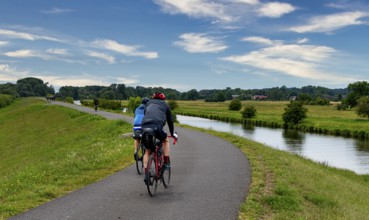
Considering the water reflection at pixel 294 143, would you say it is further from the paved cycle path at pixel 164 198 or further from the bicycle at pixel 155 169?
the bicycle at pixel 155 169

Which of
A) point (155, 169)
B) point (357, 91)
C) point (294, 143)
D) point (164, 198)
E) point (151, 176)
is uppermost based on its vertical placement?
point (357, 91)

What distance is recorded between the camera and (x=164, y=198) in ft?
Answer: 29.8

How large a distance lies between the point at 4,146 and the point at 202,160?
1133 inches

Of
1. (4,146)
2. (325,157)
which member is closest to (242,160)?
(325,157)

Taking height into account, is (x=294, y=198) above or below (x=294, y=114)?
above

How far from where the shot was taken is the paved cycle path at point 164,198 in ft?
25.4

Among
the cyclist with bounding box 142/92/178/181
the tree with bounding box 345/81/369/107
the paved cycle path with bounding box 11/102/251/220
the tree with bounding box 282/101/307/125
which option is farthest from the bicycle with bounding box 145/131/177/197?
the tree with bounding box 345/81/369/107

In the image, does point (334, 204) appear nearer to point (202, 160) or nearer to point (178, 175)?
point (178, 175)

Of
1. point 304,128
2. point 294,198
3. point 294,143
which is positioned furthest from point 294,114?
point 294,198

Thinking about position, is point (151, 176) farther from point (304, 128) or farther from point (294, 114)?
point (294, 114)

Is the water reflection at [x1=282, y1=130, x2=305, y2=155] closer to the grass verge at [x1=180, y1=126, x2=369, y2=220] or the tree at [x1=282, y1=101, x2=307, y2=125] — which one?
the tree at [x1=282, y1=101, x2=307, y2=125]

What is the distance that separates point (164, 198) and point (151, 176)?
63 cm

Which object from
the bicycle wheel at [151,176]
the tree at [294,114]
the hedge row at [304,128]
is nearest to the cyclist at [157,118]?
the bicycle wheel at [151,176]

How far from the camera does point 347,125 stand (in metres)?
68.1
